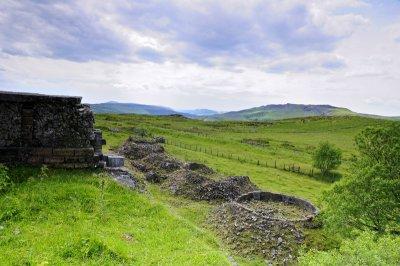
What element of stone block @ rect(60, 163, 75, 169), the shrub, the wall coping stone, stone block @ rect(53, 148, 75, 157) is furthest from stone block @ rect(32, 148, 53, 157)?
the shrub

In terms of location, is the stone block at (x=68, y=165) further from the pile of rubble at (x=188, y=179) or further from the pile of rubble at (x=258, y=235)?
the pile of rubble at (x=188, y=179)

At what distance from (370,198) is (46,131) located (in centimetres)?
2275

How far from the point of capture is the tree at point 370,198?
29172mm

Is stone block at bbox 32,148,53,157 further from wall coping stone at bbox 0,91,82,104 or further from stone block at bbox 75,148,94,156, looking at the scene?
wall coping stone at bbox 0,91,82,104

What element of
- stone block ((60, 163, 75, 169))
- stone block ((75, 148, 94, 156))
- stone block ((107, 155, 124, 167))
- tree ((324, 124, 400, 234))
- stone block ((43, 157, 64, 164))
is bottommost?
tree ((324, 124, 400, 234))

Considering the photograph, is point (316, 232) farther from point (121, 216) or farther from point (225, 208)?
point (121, 216)

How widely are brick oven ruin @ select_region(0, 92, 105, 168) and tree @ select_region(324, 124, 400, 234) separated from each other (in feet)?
58.9

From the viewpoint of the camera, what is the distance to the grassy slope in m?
14.4

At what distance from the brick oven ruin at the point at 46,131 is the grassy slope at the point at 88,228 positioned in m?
1.23

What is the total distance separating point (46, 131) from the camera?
2308cm

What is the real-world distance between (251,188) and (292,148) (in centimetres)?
7013

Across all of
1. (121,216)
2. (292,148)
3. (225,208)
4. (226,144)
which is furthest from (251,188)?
(292,148)

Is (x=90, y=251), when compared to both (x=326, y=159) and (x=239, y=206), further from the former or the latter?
(x=326, y=159)

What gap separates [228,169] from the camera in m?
58.2
